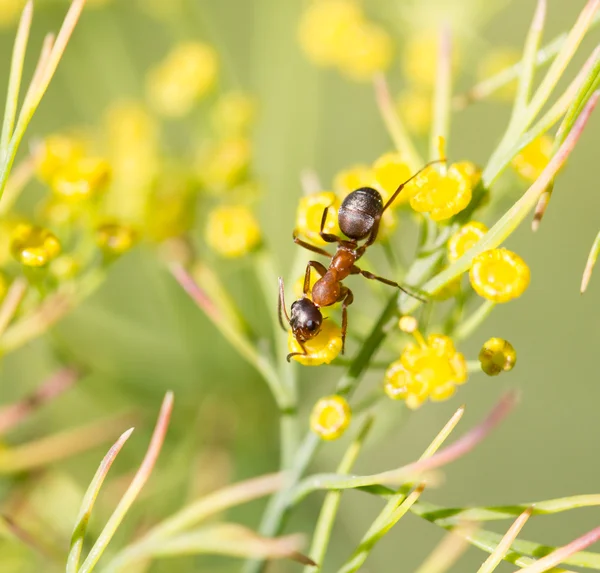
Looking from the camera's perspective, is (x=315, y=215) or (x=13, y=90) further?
(x=315, y=215)

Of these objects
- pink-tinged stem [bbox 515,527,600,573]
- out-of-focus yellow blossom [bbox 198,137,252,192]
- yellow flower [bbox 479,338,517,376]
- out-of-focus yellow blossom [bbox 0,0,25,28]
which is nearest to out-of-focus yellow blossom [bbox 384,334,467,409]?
yellow flower [bbox 479,338,517,376]

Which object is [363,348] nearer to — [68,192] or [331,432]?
[331,432]

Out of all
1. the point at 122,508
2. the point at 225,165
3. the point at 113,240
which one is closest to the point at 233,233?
the point at 113,240

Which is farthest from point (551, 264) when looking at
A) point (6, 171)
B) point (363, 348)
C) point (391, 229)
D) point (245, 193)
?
point (6, 171)

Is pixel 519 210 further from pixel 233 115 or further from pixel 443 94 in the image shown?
pixel 233 115

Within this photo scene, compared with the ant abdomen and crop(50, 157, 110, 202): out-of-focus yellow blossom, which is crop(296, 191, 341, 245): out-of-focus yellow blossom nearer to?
the ant abdomen
